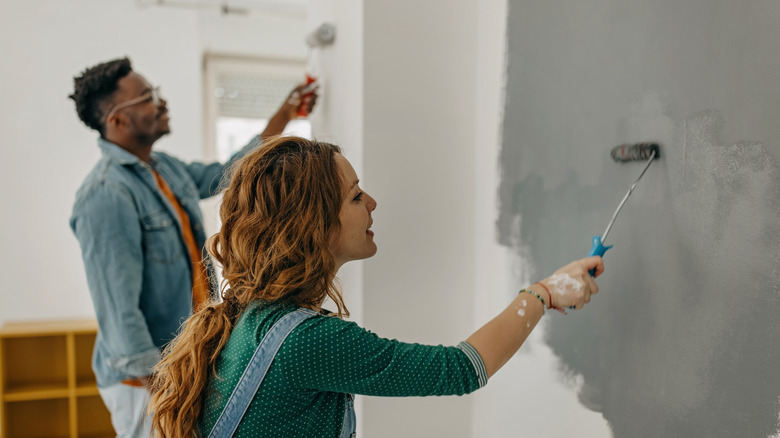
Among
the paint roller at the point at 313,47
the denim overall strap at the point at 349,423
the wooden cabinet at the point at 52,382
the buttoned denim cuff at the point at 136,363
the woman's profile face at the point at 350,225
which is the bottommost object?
the wooden cabinet at the point at 52,382

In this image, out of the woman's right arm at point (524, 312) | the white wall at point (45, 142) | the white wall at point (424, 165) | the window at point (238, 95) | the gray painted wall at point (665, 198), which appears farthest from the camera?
the window at point (238, 95)

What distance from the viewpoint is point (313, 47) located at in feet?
6.02

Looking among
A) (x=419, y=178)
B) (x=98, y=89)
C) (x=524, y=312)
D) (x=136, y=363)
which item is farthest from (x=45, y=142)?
(x=524, y=312)

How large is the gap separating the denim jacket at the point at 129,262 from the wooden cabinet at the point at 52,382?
1.22 metres

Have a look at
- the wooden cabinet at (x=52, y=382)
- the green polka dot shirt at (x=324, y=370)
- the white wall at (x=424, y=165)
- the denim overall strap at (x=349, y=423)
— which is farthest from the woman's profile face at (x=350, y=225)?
the wooden cabinet at (x=52, y=382)

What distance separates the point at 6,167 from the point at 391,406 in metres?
2.82

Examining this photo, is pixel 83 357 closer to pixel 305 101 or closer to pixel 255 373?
pixel 305 101

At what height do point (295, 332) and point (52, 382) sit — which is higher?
point (295, 332)

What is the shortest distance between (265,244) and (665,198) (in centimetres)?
61

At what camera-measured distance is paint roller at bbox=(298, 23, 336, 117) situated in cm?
167

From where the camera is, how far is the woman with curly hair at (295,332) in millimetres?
847

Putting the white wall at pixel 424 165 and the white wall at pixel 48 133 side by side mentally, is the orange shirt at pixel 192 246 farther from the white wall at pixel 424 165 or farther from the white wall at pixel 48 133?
the white wall at pixel 48 133

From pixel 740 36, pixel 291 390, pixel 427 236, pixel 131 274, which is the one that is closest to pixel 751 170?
pixel 740 36

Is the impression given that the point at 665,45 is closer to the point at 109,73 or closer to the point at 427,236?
the point at 427,236
